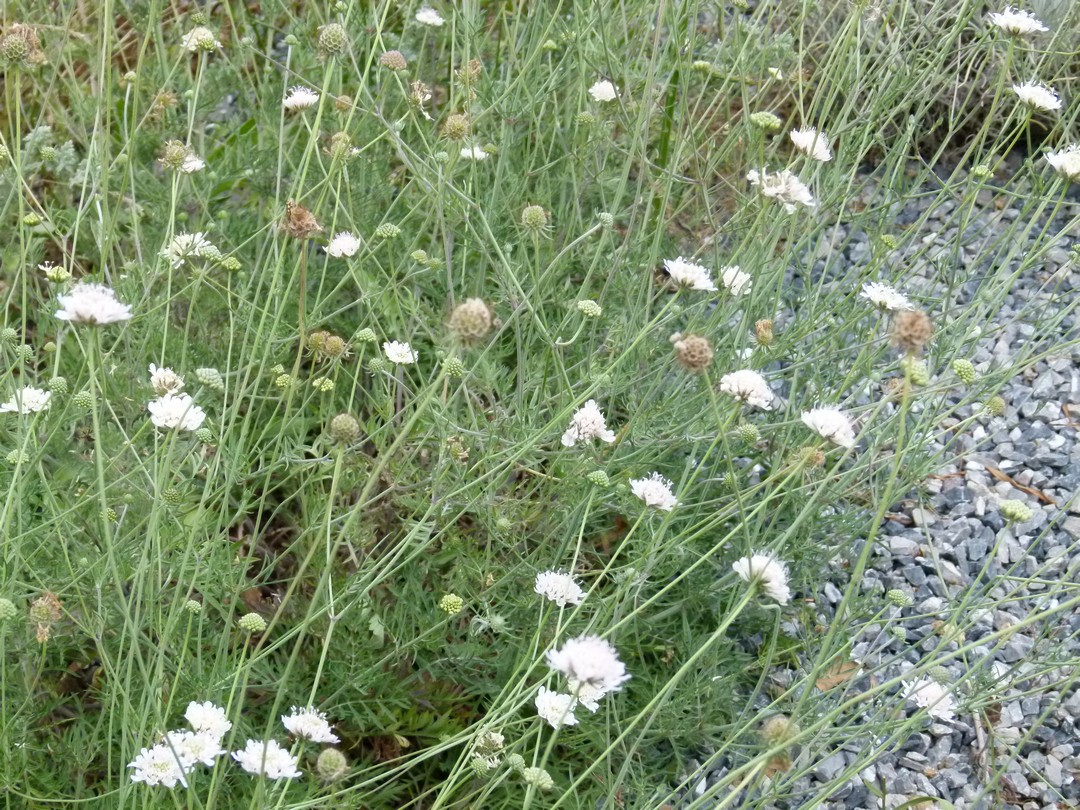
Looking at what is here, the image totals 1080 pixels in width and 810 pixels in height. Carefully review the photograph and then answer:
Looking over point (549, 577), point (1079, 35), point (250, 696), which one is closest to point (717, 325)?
point (549, 577)

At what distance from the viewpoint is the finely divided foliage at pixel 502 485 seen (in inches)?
74.3

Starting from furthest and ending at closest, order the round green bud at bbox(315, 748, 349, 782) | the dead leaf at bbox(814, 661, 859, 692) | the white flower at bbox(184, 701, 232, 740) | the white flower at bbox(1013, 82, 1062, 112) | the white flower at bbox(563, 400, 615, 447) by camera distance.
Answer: the dead leaf at bbox(814, 661, 859, 692)
the white flower at bbox(1013, 82, 1062, 112)
the white flower at bbox(563, 400, 615, 447)
the white flower at bbox(184, 701, 232, 740)
the round green bud at bbox(315, 748, 349, 782)

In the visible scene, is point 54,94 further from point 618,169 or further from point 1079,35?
point 1079,35

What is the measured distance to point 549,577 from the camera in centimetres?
205

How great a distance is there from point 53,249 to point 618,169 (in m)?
1.78

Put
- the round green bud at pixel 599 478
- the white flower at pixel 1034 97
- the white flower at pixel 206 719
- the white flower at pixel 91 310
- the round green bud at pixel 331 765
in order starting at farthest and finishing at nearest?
the white flower at pixel 1034 97 → the round green bud at pixel 599 478 → the white flower at pixel 206 719 → the white flower at pixel 91 310 → the round green bud at pixel 331 765

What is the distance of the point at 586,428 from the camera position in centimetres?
227

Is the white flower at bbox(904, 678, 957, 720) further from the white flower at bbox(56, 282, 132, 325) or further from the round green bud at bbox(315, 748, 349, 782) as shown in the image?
the white flower at bbox(56, 282, 132, 325)

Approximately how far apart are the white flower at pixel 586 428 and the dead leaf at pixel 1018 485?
1455 millimetres

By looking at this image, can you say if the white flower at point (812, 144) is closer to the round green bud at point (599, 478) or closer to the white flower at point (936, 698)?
the round green bud at point (599, 478)

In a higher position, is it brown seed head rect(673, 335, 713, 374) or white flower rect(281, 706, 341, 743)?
brown seed head rect(673, 335, 713, 374)

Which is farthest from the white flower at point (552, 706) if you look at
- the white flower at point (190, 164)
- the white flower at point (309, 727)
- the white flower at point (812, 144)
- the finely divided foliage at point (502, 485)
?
the white flower at point (190, 164)

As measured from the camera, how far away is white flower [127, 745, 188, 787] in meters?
1.63

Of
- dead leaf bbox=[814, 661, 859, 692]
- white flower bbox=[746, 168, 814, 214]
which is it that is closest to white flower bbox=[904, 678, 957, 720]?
dead leaf bbox=[814, 661, 859, 692]
